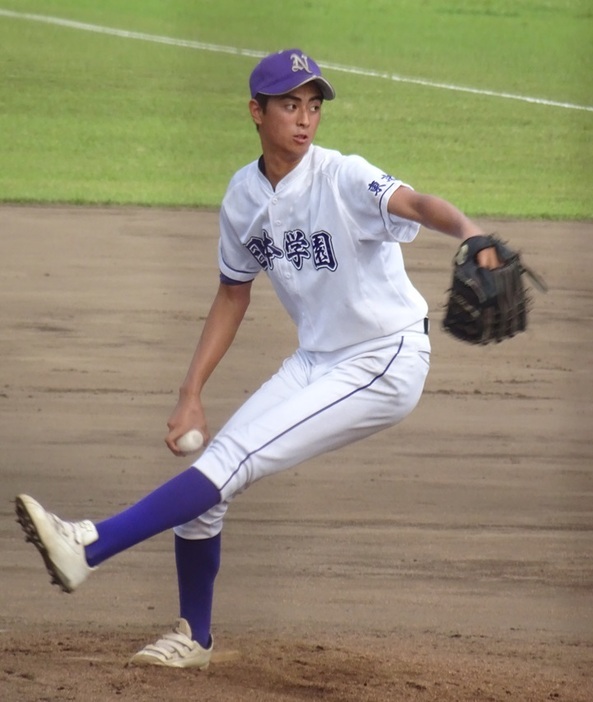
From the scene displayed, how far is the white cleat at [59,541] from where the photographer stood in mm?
3238

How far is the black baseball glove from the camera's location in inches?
121

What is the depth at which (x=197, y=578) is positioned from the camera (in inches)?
145

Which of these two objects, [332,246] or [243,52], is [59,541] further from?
[243,52]

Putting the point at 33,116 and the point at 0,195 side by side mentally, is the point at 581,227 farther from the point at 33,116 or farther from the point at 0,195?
the point at 33,116

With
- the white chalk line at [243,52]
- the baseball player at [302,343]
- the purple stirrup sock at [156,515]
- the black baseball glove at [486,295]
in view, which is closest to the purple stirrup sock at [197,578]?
the baseball player at [302,343]

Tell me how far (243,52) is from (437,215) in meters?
13.9

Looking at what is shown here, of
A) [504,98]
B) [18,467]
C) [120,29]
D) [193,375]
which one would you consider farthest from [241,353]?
[120,29]

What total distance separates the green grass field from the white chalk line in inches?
5.2

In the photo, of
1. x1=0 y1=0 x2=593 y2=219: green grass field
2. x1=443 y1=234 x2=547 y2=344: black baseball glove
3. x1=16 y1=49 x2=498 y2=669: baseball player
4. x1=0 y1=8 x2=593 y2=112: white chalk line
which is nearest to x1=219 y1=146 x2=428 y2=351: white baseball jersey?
x1=16 y1=49 x2=498 y2=669: baseball player

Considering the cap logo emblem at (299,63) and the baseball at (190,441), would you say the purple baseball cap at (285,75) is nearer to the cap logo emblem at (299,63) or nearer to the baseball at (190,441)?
the cap logo emblem at (299,63)

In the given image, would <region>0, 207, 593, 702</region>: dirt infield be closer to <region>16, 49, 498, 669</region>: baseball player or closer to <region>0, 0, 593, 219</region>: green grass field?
<region>16, 49, 498, 669</region>: baseball player

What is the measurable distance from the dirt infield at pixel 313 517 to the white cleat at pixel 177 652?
0.05 metres

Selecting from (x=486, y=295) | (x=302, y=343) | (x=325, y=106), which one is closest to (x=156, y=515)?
(x=302, y=343)

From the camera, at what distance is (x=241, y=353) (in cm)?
720
